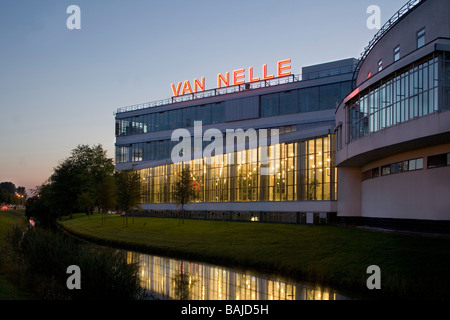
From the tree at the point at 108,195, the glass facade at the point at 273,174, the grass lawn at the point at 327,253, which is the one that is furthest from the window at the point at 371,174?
the tree at the point at 108,195

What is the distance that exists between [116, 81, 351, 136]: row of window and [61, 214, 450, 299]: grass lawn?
2923 cm

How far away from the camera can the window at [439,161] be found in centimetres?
2867

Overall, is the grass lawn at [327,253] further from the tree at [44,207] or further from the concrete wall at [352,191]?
the tree at [44,207]

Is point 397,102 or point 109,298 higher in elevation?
point 397,102

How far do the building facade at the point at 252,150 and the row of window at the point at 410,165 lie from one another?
9.03 m

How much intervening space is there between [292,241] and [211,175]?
3497cm

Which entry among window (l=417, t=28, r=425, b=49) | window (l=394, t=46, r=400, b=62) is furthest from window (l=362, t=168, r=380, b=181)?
window (l=417, t=28, r=425, b=49)

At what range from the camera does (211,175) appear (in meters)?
68.6

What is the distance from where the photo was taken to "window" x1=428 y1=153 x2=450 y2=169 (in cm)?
2867

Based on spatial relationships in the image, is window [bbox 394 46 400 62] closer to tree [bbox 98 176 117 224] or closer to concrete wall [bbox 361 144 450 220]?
concrete wall [bbox 361 144 450 220]

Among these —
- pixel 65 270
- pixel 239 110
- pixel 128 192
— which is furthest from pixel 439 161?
pixel 239 110
